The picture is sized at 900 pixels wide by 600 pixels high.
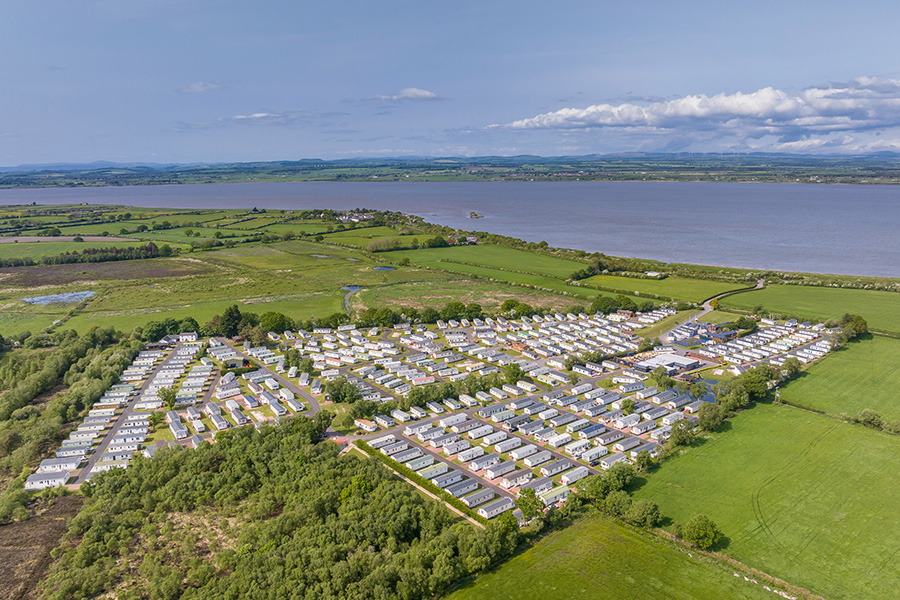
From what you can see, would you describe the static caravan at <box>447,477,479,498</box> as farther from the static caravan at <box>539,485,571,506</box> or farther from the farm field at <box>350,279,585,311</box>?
the farm field at <box>350,279,585,311</box>

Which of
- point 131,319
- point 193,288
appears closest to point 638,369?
point 131,319

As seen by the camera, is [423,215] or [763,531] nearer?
[763,531]

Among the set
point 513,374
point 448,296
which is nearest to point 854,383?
point 513,374

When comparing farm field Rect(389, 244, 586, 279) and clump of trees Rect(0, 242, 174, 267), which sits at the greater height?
clump of trees Rect(0, 242, 174, 267)

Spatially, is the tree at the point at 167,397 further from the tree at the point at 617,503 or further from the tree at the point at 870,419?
the tree at the point at 870,419

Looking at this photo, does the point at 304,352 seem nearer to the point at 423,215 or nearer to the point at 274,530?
the point at 274,530

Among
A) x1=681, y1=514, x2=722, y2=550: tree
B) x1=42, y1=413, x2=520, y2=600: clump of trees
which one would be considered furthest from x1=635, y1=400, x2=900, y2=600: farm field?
x1=42, y1=413, x2=520, y2=600: clump of trees

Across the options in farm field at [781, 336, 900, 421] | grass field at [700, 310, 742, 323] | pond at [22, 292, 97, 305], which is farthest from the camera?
pond at [22, 292, 97, 305]
